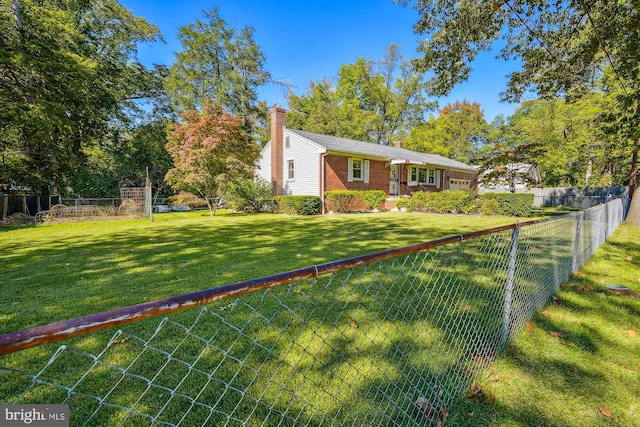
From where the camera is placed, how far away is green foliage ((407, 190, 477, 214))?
53.5ft

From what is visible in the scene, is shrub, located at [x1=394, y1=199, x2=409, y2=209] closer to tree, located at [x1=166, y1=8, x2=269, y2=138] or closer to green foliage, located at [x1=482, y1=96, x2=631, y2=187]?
green foliage, located at [x1=482, y1=96, x2=631, y2=187]

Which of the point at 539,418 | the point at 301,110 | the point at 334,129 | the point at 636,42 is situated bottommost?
the point at 539,418

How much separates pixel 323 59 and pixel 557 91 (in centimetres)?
3070

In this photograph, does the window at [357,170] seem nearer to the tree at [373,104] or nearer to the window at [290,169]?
the window at [290,169]

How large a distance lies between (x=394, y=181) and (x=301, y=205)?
9084 mm

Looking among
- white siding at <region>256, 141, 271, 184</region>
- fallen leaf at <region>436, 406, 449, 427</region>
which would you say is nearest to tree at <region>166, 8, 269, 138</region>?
white siding at <region>256, 141, 271, 184</region>

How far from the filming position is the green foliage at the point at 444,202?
16297mm

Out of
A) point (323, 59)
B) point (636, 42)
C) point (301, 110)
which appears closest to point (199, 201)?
point (636, 42)

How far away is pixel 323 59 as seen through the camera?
35.3m

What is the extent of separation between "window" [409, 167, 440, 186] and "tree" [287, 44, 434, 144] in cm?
1181

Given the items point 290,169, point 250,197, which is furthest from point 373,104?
point 250,197

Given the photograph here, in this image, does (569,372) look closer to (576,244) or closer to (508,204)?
(576,244)

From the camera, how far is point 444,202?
658 inches

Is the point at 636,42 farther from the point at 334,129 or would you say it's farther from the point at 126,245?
the point at 334,129
